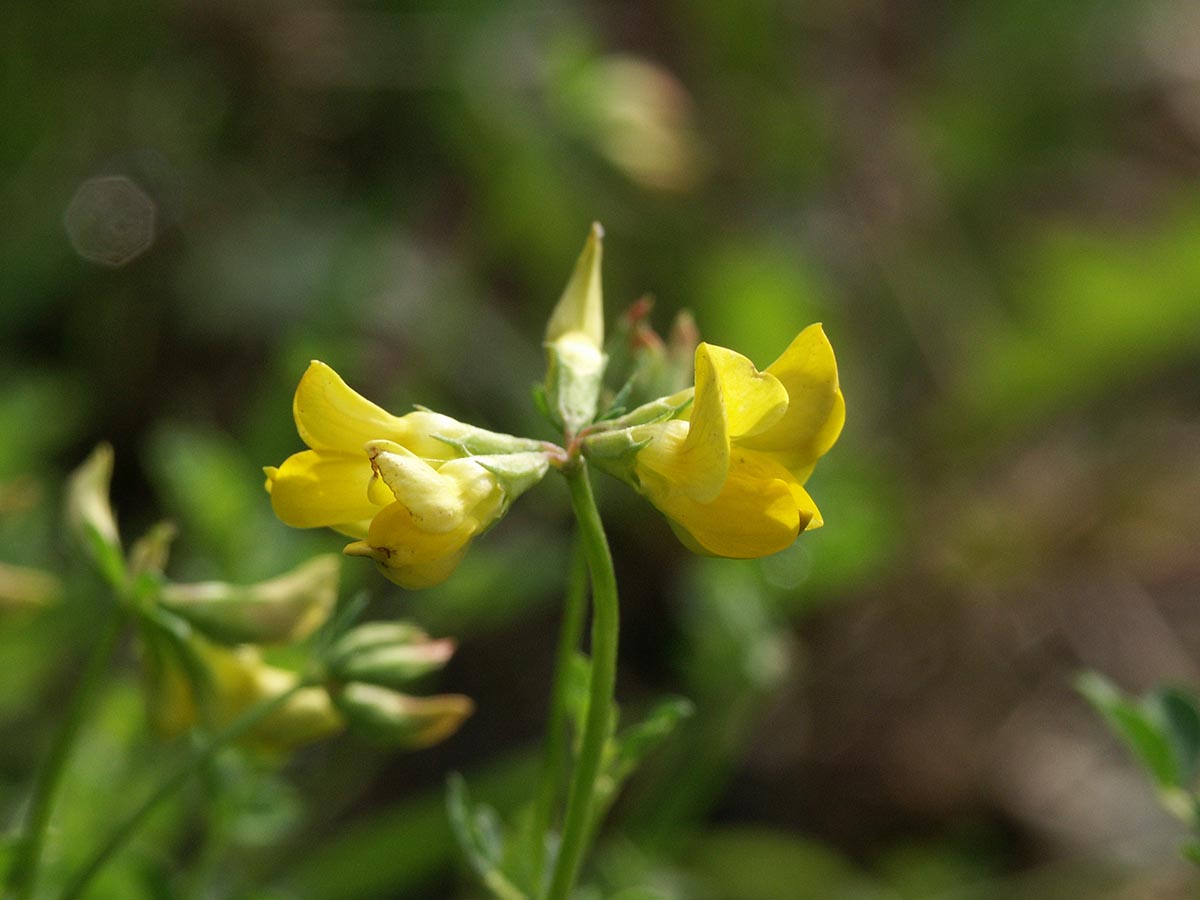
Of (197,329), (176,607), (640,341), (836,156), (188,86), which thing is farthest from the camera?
(836,156)

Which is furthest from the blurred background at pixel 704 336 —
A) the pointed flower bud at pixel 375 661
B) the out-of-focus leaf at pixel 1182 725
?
the pointed flower bud at pixel 375 661

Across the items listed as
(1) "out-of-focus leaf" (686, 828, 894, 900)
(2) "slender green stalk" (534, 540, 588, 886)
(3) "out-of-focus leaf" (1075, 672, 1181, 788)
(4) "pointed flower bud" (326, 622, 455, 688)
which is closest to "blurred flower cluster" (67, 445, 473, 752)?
(4) "pointed flower bud" (326, 622, 455, 688)

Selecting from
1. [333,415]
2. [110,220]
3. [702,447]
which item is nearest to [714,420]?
[702,447]

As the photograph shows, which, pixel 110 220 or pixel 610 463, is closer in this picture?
pixel 610 463

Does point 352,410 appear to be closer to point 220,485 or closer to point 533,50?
point 220,485

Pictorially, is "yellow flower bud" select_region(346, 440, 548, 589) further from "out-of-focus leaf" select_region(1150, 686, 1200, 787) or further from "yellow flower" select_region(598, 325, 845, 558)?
"out-of-focus leaf" select_region(1150, 686, 1200, 787)

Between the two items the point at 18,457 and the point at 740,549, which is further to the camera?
the point at 18,457

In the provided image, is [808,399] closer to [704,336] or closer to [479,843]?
[479,843]

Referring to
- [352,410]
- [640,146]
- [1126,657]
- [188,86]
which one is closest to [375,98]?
[188,86]
